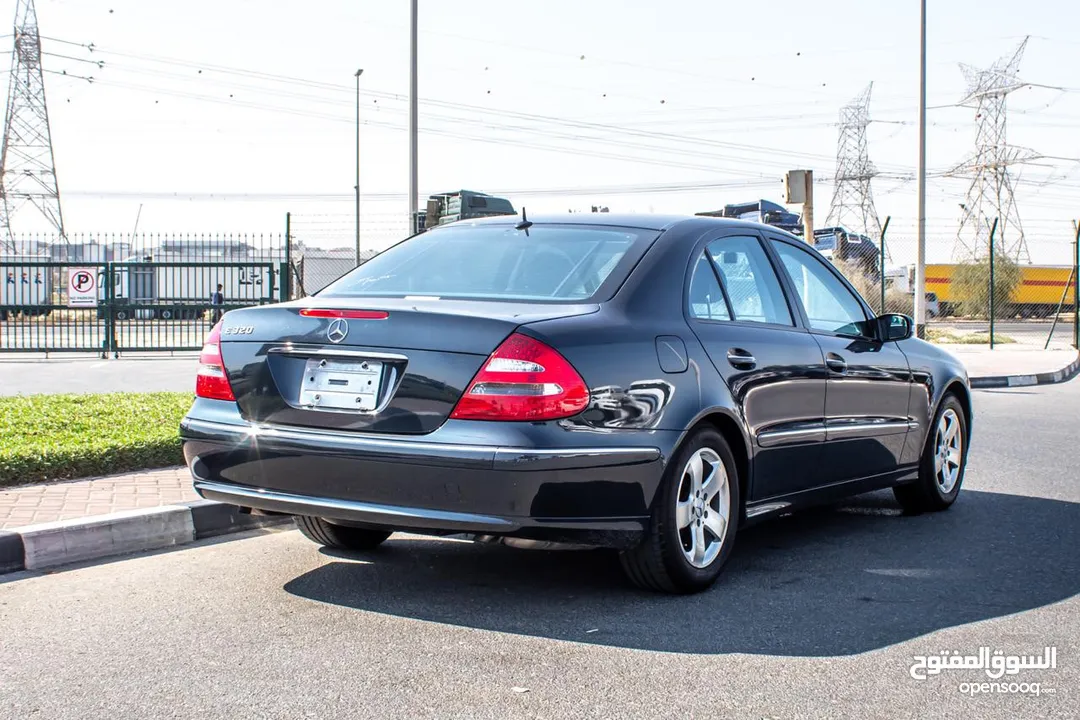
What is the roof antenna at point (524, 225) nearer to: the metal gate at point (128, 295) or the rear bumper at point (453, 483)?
the rear bumper at point (453, 483)

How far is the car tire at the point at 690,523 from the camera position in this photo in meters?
4.47

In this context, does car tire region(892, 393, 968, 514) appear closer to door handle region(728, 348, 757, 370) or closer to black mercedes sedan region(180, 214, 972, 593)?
→ black mercedes sedan region(180, 214, 972, 593)

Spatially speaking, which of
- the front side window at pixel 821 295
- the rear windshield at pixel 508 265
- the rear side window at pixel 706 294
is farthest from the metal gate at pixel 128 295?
the rear side window at pixel 706 294

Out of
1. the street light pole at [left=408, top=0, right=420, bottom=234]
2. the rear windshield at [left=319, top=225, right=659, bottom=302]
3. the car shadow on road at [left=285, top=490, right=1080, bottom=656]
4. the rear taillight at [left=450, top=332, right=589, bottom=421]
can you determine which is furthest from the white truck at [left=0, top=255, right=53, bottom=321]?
the rear taillight at [left=450, top=332, right=589, bottom=421]

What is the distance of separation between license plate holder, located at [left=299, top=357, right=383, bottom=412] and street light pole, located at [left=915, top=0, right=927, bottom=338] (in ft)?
60.6

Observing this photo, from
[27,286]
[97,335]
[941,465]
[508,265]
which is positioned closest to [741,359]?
[508,265]

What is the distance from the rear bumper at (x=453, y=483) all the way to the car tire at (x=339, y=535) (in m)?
0.88

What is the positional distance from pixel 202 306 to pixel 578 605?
17.8 metres

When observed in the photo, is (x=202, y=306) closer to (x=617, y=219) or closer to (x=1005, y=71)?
(x=617, y=219)

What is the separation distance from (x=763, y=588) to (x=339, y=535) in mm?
1921

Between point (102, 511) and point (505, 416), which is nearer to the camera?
point (505, 416)

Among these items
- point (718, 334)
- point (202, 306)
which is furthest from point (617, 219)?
point (202, 306)

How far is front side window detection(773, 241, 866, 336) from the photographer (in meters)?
5.84

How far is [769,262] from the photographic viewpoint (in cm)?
568
